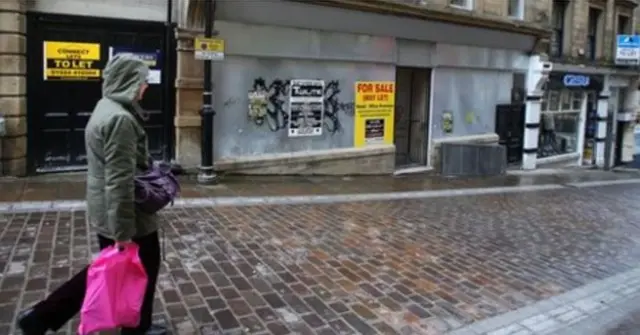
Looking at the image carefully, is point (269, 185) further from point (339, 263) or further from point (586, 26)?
point (586, 26)

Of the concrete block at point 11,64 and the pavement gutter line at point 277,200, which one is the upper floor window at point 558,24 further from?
the concrete block at point 11,64

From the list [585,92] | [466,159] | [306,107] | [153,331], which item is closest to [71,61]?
[306,107]

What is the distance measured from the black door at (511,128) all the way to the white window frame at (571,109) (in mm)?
1286

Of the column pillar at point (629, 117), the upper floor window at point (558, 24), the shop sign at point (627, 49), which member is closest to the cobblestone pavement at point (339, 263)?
the upper floor window at point (558, 24)

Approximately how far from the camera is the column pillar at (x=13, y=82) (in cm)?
867

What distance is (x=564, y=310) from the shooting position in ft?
16.7

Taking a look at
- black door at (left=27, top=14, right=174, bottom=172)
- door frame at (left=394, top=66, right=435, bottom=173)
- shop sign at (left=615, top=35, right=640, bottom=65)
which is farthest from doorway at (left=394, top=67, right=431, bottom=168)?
shop sign at (left=615, top=35, right=640, bottom=65)

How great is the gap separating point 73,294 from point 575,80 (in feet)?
61.8

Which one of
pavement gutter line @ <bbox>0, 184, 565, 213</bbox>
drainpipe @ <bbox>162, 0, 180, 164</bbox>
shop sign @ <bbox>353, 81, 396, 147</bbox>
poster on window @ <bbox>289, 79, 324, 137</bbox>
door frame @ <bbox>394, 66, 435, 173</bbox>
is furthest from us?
door frame @ <bbox>394, 66, 435, 173</bbox>

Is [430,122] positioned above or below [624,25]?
below

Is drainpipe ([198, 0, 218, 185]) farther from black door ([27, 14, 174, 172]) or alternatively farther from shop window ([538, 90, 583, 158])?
shop window ([538, 90, 583, 158])

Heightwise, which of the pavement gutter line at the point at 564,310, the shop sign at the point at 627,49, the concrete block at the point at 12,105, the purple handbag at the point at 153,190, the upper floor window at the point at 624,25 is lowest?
the pavement gutter line at the point at 564,310

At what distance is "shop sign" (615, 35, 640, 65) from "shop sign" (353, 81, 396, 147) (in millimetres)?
12125

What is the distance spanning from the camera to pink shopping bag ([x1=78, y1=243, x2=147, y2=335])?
11.3 feet
